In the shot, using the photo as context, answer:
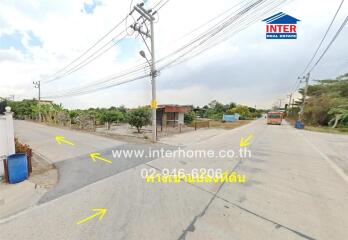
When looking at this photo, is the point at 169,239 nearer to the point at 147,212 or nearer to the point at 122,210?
the point at 147,212

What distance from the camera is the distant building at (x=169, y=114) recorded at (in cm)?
2119

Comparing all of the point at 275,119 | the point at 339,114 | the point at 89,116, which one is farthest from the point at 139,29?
the point at 275,119

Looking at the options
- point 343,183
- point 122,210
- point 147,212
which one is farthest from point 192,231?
point 343,183

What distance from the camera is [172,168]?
6242 mm

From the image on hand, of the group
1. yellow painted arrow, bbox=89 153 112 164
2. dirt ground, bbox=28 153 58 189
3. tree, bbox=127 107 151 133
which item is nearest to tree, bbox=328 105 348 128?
tree, bbox=127 107 151 133

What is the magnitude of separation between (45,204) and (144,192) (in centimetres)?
221

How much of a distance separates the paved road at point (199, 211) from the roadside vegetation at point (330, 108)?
2396 centimetres

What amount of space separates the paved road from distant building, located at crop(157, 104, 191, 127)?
1591 cm

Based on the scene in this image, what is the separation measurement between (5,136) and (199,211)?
604 cm

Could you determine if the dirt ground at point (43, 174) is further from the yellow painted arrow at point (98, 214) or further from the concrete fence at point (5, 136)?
the yellow painted arrow at point (98, 214)

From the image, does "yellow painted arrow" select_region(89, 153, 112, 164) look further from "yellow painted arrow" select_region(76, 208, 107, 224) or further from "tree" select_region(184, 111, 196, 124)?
"tree" select_region(184, 111, 196, 124)

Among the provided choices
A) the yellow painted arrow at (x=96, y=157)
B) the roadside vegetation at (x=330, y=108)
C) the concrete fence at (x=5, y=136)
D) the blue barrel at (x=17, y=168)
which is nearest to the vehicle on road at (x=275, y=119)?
the roadside vegetation at (x=330, y=108)

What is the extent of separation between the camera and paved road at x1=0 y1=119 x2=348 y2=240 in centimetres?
282

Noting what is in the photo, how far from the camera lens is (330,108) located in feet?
80.1
